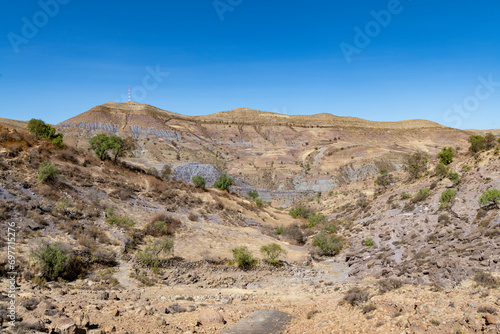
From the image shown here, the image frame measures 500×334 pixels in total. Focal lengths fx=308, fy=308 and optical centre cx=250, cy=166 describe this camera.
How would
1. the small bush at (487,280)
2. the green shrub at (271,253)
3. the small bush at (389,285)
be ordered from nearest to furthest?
1. the small bush at (487,280)
2. the small bush at (389,285)
3. the green shrub at (271,253)

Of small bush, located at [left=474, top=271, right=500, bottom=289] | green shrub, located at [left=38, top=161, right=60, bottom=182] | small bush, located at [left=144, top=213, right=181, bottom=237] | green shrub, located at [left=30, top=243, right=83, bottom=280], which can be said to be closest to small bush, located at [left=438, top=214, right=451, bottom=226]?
small bush, located at [left=474, top=271, right=500, bottom=289]

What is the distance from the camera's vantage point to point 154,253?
1627cm

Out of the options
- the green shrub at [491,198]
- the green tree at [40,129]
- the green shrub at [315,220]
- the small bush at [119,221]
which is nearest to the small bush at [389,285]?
the green shrub at [491,198]

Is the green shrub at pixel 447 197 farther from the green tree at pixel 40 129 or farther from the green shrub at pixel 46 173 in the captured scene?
the green tree at pixel 40 129

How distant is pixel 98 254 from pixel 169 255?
11.8 ft

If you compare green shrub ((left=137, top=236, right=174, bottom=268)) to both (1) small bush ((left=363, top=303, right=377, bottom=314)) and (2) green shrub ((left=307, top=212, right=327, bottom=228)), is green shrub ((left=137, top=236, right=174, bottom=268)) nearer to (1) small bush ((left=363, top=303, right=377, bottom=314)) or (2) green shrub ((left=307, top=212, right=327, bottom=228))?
(1) small bush ((left=363, top=303, right=377, bottom=314))

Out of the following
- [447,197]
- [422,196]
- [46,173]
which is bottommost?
[422,196]

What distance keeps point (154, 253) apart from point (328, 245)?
500 inches

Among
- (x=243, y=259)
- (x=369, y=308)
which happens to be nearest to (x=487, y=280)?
(x=369, y=308)

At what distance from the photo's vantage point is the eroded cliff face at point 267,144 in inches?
2482

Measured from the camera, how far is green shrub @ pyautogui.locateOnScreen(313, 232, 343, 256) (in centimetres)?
2272

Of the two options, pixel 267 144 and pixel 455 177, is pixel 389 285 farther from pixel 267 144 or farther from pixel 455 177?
pixel 267 144

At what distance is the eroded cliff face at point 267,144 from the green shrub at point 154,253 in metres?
34.2

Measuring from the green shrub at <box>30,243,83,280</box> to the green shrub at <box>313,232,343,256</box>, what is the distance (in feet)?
53.5
